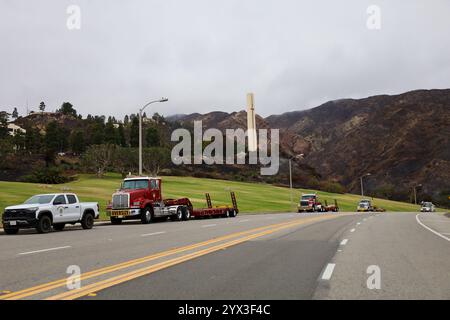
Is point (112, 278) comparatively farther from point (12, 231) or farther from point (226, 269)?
point (12, 231)

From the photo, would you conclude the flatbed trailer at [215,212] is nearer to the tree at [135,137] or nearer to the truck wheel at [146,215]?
the truck wheel at [146,215]

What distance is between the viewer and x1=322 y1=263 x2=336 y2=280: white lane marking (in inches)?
368

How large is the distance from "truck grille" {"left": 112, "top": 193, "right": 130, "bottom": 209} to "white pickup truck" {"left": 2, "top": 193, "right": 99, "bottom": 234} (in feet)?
12.2

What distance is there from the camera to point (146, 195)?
29.8 m

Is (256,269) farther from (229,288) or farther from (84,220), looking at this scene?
(84,220)

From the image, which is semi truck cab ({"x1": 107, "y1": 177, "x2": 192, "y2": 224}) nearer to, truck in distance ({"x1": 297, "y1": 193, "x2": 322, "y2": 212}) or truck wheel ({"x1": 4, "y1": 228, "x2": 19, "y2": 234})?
truck wheel ({"x1": 4, "y1": 228, "x2": 19, "y2": 234})

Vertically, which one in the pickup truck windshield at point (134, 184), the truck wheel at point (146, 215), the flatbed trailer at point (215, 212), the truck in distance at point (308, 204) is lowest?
the truck in distance at point (308, 204)

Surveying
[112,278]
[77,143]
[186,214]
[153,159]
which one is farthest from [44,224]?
[77,143]

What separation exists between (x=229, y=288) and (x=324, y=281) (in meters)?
1.88

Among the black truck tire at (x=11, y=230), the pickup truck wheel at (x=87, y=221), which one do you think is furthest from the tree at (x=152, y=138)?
the black truck tire at (x=11, y=230)

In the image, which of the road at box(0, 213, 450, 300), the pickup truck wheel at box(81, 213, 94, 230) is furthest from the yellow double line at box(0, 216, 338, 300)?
the pickup truck wheel at box(81, 213, 94, 230)

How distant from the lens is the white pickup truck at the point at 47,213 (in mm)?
21625

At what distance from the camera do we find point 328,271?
33.0ft

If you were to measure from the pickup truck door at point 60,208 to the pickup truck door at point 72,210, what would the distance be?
188 millimetres
